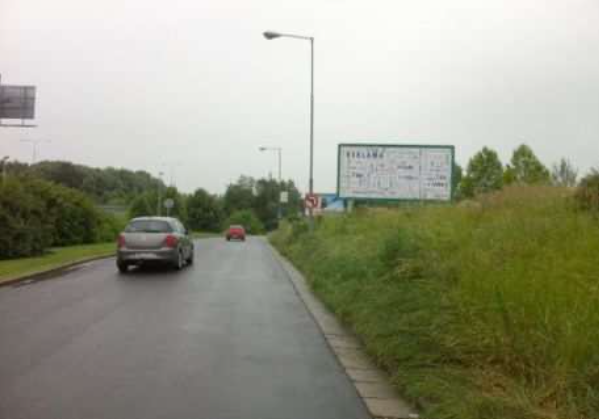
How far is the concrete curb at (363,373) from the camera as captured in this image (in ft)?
18.2

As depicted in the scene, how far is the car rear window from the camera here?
18328 millimetres

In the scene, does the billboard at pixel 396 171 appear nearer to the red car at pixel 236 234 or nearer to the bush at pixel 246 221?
the red car at pixel 236 234

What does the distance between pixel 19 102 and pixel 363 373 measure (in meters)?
31.8

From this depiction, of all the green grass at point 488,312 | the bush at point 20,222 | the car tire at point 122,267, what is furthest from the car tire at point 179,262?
the green grass at point 488,312

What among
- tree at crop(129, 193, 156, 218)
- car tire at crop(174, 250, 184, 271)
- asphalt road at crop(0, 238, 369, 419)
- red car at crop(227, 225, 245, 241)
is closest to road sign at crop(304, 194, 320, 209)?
car tire at crop(174, 250, 184, 271)

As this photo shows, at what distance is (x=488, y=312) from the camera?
6.42 metres

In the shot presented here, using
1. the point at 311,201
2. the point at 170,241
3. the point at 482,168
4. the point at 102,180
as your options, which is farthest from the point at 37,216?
the point at 102,180

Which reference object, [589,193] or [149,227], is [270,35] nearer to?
[149,227]

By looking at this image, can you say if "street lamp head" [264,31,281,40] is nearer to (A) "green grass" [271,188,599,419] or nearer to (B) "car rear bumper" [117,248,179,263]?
(B) "car rear bumper" [117,248,179,263]

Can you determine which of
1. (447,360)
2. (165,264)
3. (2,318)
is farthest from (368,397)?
(165,264)

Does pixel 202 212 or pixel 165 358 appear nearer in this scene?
pixel 165 358

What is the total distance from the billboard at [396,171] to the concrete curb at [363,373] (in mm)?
18210

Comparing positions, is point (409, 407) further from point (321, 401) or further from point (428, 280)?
point (428, 280)

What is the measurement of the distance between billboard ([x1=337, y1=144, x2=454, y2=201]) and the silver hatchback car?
12.1 metres
